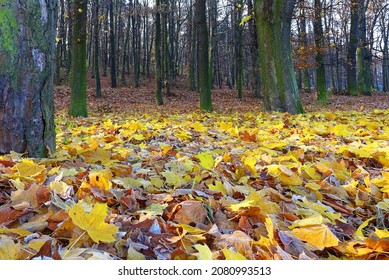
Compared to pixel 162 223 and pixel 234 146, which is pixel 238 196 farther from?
pixel 234 146

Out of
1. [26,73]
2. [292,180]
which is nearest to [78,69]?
[26,73]

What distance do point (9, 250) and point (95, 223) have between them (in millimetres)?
276

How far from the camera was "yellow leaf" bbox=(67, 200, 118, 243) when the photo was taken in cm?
119

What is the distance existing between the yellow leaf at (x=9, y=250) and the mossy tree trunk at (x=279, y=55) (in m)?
6.48

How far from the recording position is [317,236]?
1.31 m

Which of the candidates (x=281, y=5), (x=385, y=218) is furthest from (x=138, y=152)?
(x=281, y=5)

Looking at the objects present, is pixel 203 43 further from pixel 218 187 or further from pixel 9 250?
pixel 9 250

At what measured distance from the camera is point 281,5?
7059mm

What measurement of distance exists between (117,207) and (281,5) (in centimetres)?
664

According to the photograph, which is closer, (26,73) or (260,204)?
(260,204)

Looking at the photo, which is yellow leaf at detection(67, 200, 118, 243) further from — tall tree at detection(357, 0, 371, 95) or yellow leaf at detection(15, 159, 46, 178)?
tall tree at detection(357, 0, 371, 95)

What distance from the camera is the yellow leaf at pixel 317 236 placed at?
50.2 inches

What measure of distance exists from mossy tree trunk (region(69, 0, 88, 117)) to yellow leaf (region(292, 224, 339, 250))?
26.3 ft

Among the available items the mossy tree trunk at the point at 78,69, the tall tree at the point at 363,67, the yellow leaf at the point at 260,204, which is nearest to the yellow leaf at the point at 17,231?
the yellow leaf at the point at 260,204
